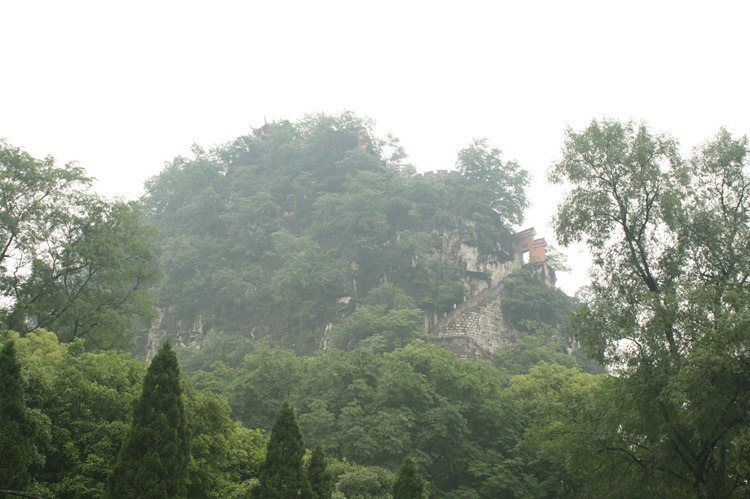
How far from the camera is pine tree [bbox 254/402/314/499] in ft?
46.9

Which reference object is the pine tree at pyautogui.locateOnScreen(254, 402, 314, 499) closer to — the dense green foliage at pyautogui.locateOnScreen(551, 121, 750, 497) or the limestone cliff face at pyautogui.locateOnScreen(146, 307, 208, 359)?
the dense green foliage at pyautogui.locateOnScreen(551, 121, 750, 497)

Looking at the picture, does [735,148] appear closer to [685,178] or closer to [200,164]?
[685,178]

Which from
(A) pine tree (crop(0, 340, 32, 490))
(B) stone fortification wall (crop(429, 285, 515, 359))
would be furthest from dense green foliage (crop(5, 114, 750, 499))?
(B) stone fortification wall (crop(429, 285, 515, 359))

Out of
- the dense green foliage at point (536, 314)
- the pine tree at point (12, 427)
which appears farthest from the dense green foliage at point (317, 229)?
the pine tree at point (12, 427)

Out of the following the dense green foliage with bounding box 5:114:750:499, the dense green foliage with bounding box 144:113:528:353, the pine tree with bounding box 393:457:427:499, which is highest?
the dense green foliage with bounding box 144:113:528:353

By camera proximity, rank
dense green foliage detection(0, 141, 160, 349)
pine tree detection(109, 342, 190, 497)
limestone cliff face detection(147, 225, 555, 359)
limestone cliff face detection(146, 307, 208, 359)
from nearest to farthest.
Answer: pine tree detection(109, 342, 190, 497) → dense green foliage detection(0, 141, 160, 349) → limestone cliff face detection(147, 225, 555, 359) → limestone cliff face detection(146, 307, 208, 359)

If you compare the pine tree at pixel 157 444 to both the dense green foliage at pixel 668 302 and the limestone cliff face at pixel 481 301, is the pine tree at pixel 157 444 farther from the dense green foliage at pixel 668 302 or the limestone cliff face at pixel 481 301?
the limestone cliff face at pixel 481 301

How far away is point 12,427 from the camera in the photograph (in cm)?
1192

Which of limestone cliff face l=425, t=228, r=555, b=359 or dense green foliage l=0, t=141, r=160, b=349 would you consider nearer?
dense green foliage l=0, t=141, r=160, b=349

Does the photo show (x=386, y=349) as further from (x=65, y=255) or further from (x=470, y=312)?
(x=65, y=255)

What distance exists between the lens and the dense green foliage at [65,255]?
76.4ft

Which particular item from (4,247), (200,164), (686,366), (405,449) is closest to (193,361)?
(4,247)

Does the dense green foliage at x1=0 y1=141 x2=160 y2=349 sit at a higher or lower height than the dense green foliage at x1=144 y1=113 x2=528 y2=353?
lower

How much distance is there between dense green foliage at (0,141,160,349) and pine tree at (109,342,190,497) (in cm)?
1126
